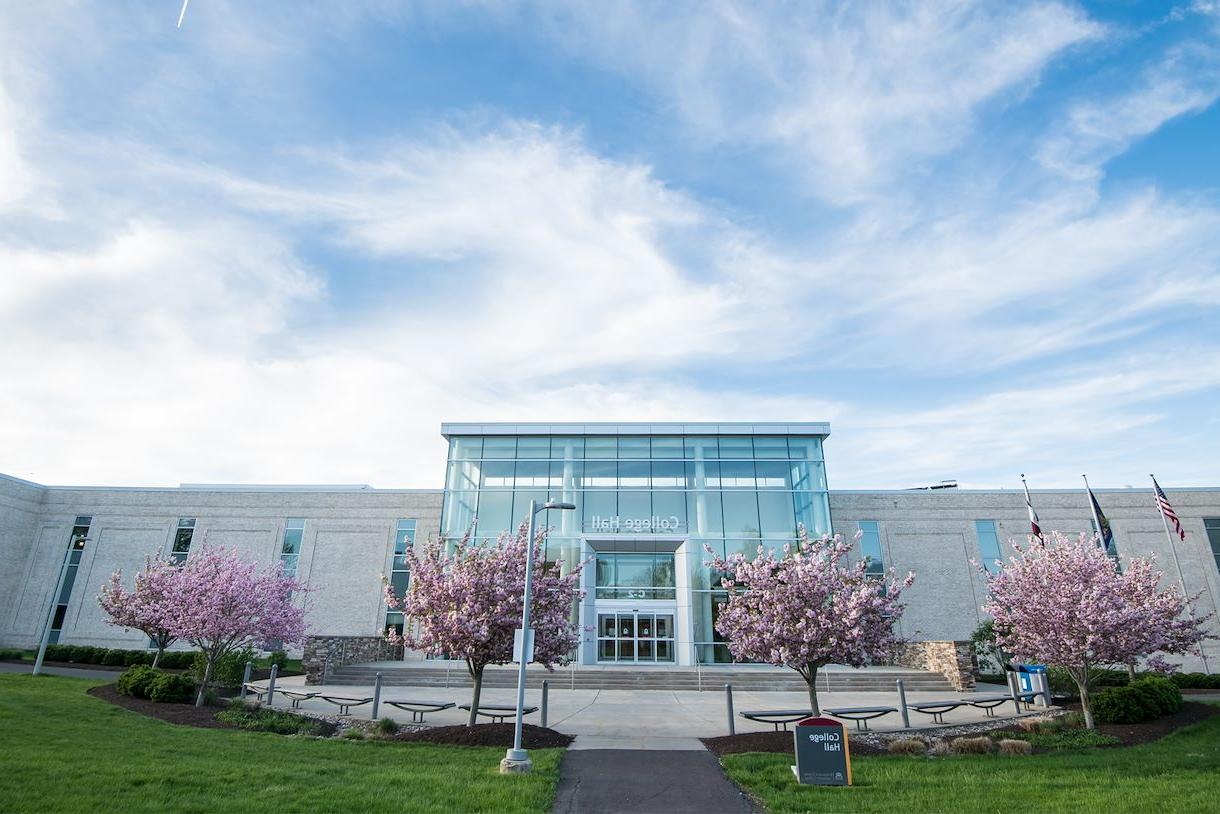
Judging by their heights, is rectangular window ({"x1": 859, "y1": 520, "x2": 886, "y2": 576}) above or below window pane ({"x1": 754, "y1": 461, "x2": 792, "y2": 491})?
below

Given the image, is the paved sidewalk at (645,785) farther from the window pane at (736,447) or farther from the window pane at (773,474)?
the window pane at (736,447)

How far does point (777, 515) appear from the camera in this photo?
36.5 m

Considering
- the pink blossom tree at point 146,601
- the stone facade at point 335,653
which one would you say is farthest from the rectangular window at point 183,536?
the stone facade at point 335,653

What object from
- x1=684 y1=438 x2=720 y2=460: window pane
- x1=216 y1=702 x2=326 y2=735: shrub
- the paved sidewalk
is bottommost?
the paved sidewalk

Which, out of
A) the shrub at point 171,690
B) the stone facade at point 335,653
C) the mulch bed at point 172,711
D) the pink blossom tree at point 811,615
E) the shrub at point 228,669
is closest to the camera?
the pink blossom tree at point 811,615

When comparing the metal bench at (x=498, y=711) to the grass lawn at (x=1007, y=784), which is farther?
the metal bench at (x=498, y=711)

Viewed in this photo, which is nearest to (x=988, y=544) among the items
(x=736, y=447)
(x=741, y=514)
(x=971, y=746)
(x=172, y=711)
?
(x=741, y=514)

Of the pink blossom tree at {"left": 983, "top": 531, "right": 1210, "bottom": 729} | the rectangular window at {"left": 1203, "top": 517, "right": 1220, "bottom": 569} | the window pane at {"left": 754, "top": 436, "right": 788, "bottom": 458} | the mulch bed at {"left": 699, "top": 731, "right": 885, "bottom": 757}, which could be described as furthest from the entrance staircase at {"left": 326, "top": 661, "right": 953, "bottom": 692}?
the rectangular window at {"left": 1203, "top": 517, "right": 1220, "bottom": 569}

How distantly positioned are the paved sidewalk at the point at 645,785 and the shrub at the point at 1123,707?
476 inches

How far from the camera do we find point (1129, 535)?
38219 mm

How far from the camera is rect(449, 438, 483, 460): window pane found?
38.4m

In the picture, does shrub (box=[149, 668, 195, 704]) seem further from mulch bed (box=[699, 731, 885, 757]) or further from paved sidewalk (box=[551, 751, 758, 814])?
mulch bed (box=[699, 731, 885, 757])

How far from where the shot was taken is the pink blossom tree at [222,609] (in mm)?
20422

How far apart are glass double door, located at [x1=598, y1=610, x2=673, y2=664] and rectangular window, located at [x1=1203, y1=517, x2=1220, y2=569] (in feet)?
102
